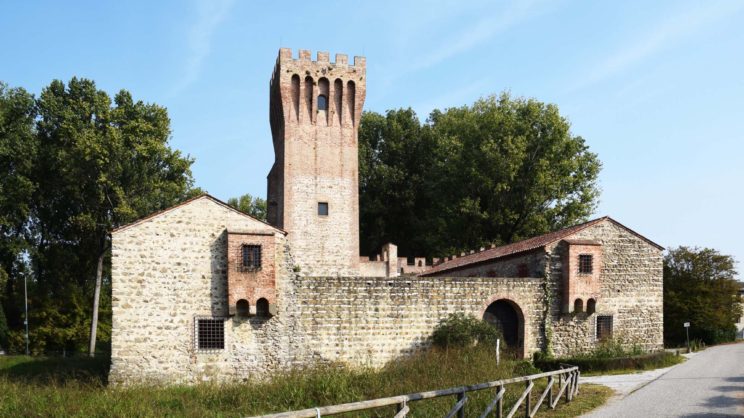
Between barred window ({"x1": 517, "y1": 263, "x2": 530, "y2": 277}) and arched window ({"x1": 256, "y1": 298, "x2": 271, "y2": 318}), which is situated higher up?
barred window ({"x1": 517, "y1": 263, "x2": 530, "y2": 277})

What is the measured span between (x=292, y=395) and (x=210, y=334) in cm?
616

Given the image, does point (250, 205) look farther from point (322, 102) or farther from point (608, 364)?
point (608, 364)

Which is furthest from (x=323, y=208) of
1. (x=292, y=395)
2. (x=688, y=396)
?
(x=688, y=396)

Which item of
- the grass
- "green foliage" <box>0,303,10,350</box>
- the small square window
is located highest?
the small square window

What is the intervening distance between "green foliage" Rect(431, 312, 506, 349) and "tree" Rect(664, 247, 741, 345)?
50.3 feet

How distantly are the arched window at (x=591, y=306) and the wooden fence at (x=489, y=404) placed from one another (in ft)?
25.2

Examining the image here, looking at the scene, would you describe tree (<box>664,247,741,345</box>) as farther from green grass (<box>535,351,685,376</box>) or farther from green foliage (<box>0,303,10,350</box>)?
green foliage (<box>0,303,10,350</box>)

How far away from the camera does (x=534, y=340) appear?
76.5 feet

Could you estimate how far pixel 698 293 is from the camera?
32.9m

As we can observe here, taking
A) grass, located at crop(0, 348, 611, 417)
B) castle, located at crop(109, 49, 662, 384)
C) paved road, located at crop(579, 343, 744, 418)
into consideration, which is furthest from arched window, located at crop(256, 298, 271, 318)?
paved road, located at crop(579, 343, 744, 418)

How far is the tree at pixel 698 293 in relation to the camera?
107 ft

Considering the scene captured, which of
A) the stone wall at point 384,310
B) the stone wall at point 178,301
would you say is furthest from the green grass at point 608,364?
the stone wall at point 178,301

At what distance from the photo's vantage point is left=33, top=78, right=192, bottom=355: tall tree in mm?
32281

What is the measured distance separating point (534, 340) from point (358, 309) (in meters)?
6.62
